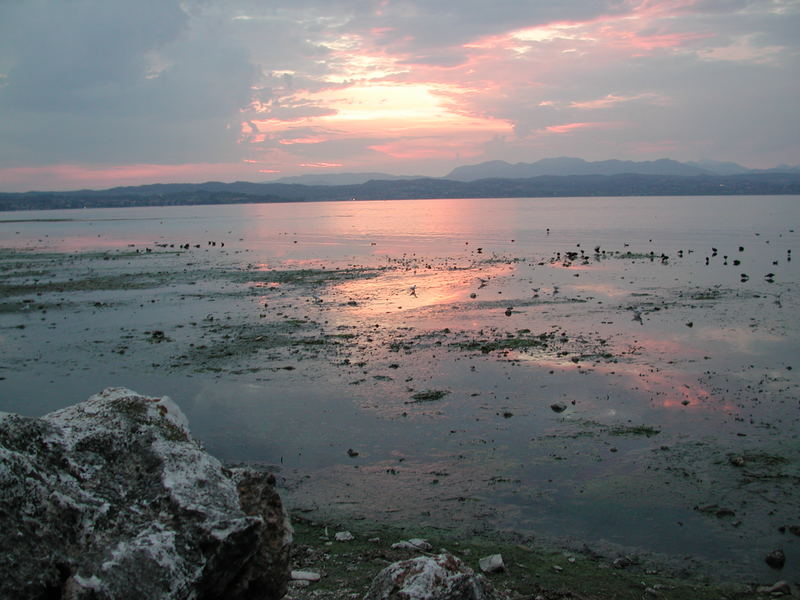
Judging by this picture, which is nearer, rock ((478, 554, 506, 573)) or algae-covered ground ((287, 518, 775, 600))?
algae-covered ground ((287, 518, 775, 600))

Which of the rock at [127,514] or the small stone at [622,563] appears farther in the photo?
the small stone at [622,563]

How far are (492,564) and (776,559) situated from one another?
4416 millimetres

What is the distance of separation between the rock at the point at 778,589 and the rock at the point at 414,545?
190 inches

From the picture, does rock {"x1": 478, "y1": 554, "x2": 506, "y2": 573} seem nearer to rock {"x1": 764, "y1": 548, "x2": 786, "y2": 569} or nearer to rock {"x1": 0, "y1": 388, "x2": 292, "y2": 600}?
rock {"x1": 0, "y1": 388, "x2": 292, "y2": 600}

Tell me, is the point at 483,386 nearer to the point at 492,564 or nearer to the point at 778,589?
the point at 492,564

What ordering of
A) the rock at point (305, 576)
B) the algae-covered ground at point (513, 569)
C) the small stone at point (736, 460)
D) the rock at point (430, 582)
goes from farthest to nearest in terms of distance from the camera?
the small stone at point (736, 460), the rock at point (305, 576), the algae-covered ground at point (513, 569), the rock at point (430, 582)

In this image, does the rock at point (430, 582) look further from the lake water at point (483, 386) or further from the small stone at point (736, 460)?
the small stone at point (736, 460)

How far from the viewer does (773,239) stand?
217 feet

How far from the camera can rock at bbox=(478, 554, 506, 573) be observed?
9.48 meters

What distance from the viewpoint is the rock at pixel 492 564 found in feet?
31.1

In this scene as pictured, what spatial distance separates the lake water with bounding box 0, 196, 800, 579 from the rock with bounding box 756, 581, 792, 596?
1.63 ft

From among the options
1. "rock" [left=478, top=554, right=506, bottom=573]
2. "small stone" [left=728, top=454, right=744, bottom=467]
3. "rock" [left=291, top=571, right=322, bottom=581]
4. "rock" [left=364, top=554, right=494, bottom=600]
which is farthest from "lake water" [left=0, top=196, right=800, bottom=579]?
"rock" [left=364, top=554, right=494, bottom=600]

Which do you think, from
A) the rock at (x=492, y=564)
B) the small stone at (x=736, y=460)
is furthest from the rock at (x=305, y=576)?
the small stone at (x=736, y=460)

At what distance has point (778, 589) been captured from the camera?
9.13 meters
